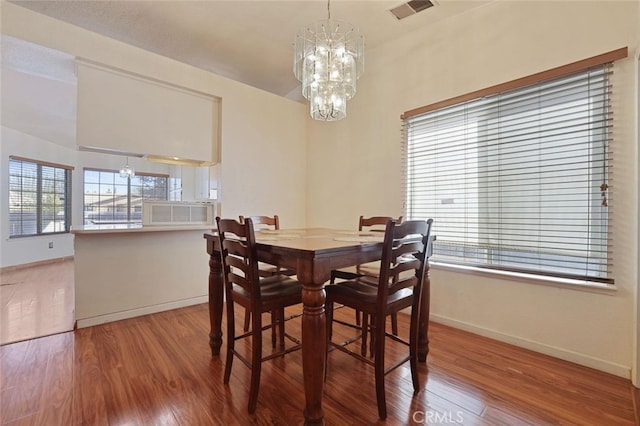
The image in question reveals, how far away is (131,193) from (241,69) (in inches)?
188

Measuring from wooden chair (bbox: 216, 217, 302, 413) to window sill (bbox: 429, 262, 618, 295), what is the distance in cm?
156

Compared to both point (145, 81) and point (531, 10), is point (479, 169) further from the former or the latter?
point (145, 81)

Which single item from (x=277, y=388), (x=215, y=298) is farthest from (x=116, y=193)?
(x=277, y=388)

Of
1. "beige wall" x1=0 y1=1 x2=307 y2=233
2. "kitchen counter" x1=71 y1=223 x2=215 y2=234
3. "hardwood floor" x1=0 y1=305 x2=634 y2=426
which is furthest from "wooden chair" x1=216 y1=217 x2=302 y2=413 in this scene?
"beige wall" x1=0 y1=1 x2=307 y2=233

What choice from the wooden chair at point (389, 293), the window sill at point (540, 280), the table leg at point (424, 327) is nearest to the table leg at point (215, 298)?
the wooden chair at point (389, 293)

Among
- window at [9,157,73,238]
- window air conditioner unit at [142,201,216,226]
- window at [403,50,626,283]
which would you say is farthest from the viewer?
window at [9,157,73,238]

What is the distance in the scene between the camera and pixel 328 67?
81.2 inches

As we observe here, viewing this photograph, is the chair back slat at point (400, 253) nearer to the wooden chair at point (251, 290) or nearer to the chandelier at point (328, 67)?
the wooden chair at point (251, 290)

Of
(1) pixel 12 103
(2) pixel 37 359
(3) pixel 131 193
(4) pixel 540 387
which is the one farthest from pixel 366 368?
(3) pixel 131 193

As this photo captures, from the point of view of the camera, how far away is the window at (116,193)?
6.38 meters

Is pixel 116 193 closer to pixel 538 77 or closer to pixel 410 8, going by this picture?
pixel 410 8

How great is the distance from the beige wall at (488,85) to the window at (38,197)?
5965 mm

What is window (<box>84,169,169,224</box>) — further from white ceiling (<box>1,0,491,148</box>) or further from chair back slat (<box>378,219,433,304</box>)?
chair back slat (<box>378,219,433,304</box>)

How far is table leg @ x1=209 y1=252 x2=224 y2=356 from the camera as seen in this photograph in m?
2.00
